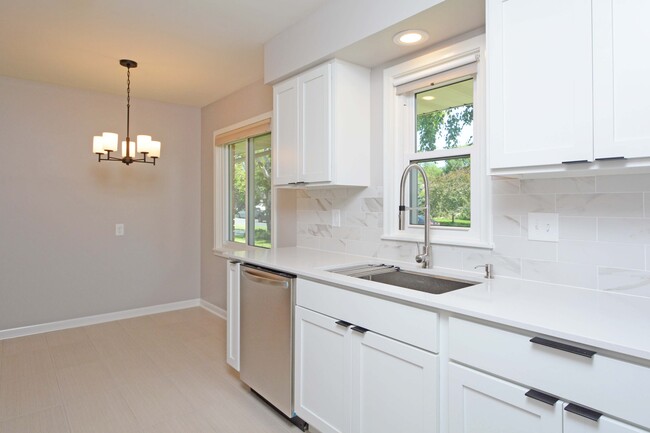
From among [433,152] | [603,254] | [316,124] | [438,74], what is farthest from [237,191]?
[603,254]

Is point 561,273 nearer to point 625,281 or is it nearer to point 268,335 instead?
point 625,281

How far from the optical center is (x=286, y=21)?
8.18ft

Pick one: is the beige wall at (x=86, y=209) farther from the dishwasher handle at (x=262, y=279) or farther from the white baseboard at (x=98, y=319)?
the dishwasher handle at (x=262, y=279)

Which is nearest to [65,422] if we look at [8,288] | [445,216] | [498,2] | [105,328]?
[105,328]

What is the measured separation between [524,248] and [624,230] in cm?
38

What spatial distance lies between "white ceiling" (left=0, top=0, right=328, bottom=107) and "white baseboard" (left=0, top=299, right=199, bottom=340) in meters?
2.34

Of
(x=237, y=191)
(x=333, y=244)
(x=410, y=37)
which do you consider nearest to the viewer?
(x=410, y=37)

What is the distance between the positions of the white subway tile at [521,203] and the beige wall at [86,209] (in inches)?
146

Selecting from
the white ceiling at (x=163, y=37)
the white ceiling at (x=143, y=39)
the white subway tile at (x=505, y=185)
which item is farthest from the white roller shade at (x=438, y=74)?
the white ceiling at (x=143, y=39)

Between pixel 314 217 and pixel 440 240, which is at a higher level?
pixel 314 217

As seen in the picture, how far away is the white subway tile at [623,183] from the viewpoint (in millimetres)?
1384

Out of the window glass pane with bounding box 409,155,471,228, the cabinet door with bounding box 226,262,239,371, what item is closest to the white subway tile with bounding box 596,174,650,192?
the window glass pane with bounding box 409,155,471,228

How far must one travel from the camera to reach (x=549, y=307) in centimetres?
126

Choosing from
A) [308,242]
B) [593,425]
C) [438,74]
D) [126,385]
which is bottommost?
[126,385]
